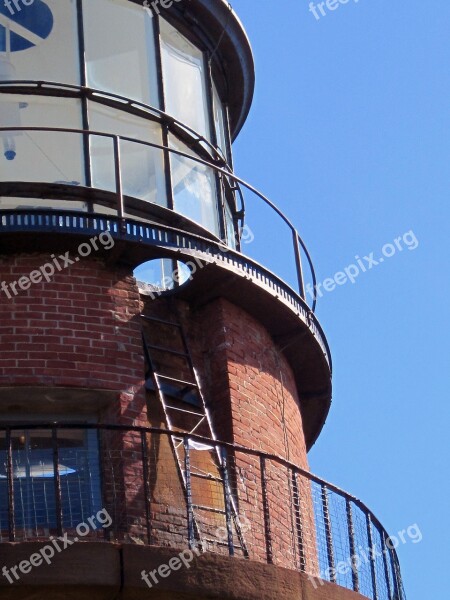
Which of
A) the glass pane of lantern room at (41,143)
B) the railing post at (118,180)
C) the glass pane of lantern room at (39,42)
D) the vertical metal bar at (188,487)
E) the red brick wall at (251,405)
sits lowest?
the vertical metal bar at (188,487)

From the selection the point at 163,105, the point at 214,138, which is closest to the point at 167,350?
the point at 163,105

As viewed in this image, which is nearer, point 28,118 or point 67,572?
point 67,572

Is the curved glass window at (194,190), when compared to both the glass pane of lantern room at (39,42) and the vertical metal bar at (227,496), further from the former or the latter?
the vertical metal bar at (227,496)

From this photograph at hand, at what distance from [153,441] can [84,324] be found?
1222 mm

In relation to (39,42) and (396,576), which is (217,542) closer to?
(396,576)

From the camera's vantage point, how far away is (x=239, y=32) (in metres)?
18.0

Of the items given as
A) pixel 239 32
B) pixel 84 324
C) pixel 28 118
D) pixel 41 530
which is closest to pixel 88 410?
pixel 84 324

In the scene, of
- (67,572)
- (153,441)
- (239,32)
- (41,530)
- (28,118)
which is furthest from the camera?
(239,32)

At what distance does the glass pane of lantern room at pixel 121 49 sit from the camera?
53.6 feet

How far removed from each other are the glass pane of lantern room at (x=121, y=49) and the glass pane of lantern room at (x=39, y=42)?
0.18 m

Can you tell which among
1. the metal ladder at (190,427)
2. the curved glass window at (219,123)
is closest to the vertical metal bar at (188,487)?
the metal ladder at (190,427)

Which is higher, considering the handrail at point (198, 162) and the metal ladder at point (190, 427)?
the handrail at point (198, 162)

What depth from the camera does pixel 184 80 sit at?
1716 centimetres

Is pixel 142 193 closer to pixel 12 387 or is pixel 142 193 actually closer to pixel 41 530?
pixel 12 387
